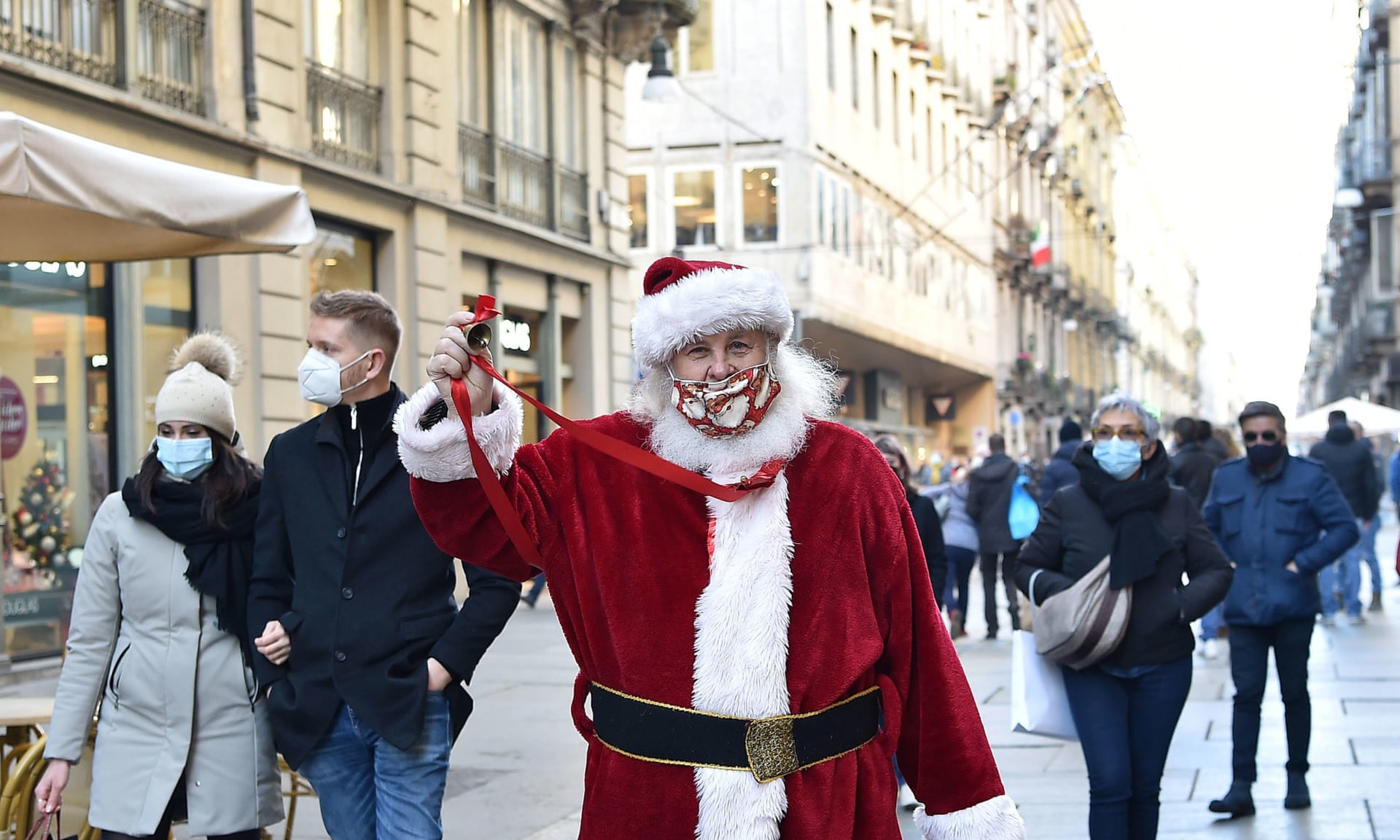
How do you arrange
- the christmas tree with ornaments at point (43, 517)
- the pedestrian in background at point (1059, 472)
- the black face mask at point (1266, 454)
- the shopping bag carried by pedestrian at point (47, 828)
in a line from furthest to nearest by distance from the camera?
the pedestrian in background at point (1059, 472)
the christmas tree with ornaments at point (43, 517)
the black face mask at point (1266, 454)
the shopping bag carried by pedestrian at point (47, 828)

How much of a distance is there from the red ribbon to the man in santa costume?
22 mm

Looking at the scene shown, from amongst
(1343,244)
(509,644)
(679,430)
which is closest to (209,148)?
(509,644)

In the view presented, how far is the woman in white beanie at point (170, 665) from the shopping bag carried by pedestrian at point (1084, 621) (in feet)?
Answer: 8.75

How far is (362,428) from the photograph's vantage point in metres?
4.37

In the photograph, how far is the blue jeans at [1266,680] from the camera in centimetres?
733

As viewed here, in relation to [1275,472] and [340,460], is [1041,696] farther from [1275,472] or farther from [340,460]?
[340,460]

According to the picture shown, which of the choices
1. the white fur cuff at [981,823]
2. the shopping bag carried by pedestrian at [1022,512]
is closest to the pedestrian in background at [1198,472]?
the shopping bag carried by pedestrian at [1022,512]

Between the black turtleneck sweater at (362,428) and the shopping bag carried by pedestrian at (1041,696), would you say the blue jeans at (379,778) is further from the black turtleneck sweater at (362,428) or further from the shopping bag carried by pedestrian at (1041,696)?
the shopping bag carried by pedestrian at (1041,696)

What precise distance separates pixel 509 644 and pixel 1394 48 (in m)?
37.2

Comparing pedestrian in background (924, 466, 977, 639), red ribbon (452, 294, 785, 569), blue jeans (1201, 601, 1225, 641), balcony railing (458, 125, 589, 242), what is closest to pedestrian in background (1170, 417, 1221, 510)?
blue jeans (1201, 601, 1225, 641)

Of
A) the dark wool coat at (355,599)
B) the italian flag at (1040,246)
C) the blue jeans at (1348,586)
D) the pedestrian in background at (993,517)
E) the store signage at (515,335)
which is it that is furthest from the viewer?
the italian flag at (1040,246)

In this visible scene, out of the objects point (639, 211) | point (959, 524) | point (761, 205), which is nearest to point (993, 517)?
point (959, 524)

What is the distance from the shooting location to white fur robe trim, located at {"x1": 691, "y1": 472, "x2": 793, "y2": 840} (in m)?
3.00

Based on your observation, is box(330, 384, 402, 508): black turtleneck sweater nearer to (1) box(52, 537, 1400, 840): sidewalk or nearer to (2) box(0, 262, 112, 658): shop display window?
(1) box(52, 537, 1400, 840): sidewalk
